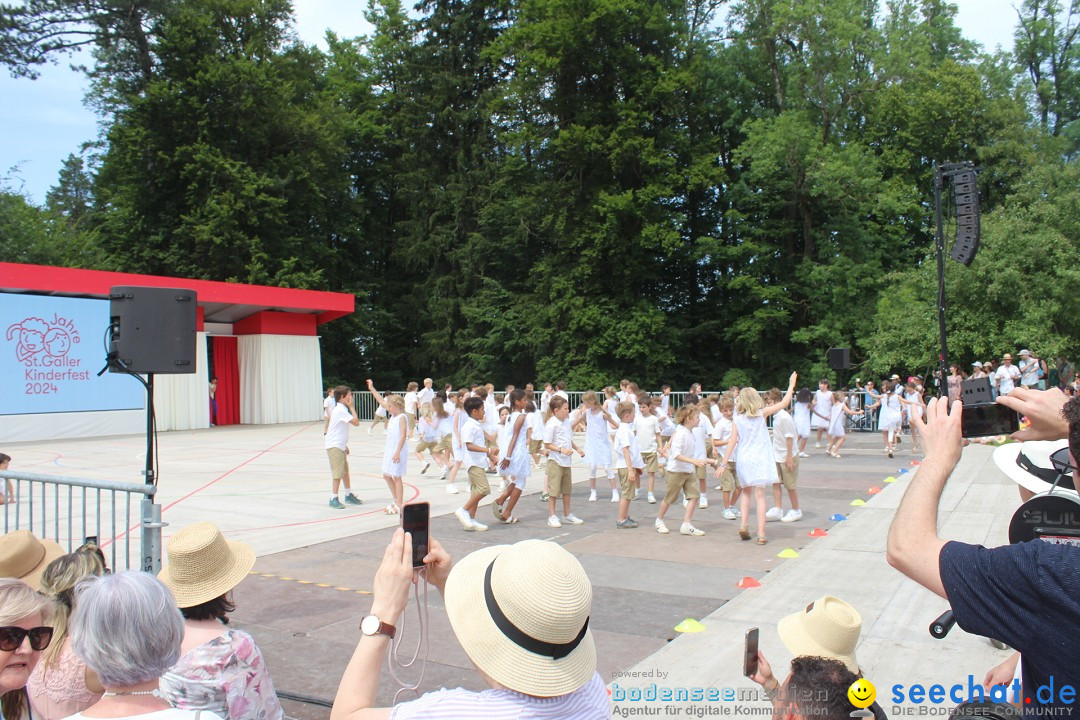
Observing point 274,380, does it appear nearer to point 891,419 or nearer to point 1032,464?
point 891,419

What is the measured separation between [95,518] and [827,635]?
10.0m

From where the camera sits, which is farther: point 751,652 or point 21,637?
point 21,637

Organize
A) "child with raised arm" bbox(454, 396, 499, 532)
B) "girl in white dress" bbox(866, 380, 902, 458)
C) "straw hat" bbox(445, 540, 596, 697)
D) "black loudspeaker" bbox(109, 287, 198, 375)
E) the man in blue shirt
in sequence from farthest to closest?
1. "girl in white dress" bbox(866, 380, 902, 458)
2. "child with raised arm" bbox(454, 396, 499, 532)
3. "black loudspeaker" bbox(109, 287, 198, 375)
4. "straw hat" bbox(445, 540, 596, 697)
5. the man in blue shirt

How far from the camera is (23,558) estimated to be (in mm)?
4051

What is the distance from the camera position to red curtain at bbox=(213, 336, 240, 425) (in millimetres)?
28812

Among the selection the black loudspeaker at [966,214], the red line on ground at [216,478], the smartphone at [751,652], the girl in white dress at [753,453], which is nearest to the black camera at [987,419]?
the smartphone at [751,652]

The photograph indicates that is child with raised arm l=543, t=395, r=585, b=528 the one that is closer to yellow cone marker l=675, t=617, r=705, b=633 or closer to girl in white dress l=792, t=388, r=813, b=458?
yellow cone marker l=675, t=617, r=705, b=633

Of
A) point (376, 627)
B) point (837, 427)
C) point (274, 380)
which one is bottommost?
point (837, 427)

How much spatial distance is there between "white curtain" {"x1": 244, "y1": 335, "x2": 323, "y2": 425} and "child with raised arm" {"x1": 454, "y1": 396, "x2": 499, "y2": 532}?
65.3 feet

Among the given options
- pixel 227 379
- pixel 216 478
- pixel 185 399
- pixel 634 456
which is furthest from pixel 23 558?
pixel 227 379

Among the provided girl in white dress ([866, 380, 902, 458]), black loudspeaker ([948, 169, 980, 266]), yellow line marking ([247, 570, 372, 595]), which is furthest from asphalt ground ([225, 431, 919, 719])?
girl in white dress ([866, 380, 902, 458])

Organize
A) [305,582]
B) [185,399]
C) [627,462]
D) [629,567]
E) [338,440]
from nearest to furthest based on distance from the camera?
[305,582]
[629,567]
[627,462]
[338,440]
[185,399]

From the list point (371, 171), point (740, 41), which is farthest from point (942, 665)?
point (371, 171)

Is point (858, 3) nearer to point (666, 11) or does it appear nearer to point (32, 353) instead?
point (666, 11)
